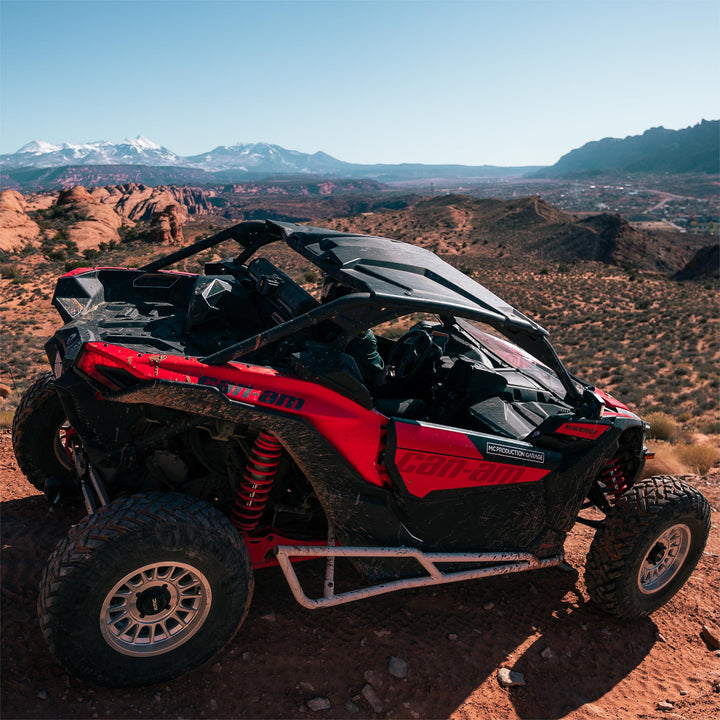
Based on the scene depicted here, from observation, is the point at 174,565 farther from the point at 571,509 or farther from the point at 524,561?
the point at 571,509

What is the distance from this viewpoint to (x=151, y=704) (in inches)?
109

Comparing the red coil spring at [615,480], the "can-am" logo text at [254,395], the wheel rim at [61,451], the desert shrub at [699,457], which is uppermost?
the "can-am" logo text at [254,395]

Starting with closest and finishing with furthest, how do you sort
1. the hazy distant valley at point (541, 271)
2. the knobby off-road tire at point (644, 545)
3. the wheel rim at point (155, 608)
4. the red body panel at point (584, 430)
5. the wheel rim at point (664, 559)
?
the wheel rim at point (155, 608)
the red body panel at point (584, 430)
the knobby off-road tire at point (644, 545)
the wheel rim at point (664, 559)
the hazy distant valley at point (541, 271)

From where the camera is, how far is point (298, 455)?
2.93 metres

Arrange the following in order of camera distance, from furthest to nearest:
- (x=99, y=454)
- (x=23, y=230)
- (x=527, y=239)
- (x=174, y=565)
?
(x=527, y=239) → (x=23, y=230) → (x=99, y=454) → (x=174, y=565)

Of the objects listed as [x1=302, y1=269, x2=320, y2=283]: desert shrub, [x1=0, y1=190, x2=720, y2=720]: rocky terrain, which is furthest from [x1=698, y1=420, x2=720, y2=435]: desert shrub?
[x1=302, y1=269, x2=320, y2=283]: desert shrub

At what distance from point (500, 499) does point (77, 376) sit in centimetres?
256

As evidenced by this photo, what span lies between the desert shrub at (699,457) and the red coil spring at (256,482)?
6358 mm

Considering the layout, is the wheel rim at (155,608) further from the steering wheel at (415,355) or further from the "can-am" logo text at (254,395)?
the steering wheel at (415,355)

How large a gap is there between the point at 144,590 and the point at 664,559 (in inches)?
145

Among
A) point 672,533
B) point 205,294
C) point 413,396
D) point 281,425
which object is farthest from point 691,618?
point 205,294

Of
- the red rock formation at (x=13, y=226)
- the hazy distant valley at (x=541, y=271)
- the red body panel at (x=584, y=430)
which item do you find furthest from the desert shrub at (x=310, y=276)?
the red body panel at (x=584, y=430)

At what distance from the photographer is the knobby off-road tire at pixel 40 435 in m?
4.18

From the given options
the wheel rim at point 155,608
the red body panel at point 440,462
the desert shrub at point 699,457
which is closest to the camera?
the wheel rim at point 155,608
